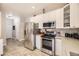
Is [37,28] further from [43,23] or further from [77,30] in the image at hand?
[77,30]

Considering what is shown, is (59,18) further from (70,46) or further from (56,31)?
(70,46)

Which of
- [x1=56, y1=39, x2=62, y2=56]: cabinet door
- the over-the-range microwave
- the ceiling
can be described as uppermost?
the ceiling

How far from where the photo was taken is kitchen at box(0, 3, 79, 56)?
8.11 ft

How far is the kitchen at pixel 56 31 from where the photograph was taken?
2473 millimetres

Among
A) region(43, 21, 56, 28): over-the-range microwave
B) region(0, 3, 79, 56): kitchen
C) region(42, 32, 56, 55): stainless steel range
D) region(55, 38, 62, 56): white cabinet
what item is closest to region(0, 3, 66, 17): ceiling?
region(0, 3, 79, 56): kitchen

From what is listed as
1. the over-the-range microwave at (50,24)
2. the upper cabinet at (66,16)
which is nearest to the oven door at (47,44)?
the over-the-range microwave at (50,24)

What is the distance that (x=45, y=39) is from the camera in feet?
11.5

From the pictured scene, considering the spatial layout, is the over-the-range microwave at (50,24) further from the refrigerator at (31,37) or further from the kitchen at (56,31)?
the refrigerator at (31,37)

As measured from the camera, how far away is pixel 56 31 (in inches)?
139

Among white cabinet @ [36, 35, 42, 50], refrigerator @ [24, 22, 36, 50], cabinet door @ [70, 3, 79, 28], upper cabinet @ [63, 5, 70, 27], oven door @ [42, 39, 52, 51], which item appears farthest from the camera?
refrigerator @ [24, 22, 36, 50]

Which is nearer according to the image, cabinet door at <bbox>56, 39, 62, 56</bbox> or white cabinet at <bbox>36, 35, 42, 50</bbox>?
cabinet door at <bbox>56, 39, 62, 56</bbox>

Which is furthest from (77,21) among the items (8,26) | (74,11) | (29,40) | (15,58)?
(8,26)

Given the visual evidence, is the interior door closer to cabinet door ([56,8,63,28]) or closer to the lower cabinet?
cabinet door ([56,8,63,28])

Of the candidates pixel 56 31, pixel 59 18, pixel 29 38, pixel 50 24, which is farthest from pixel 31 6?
pixel 29 38
